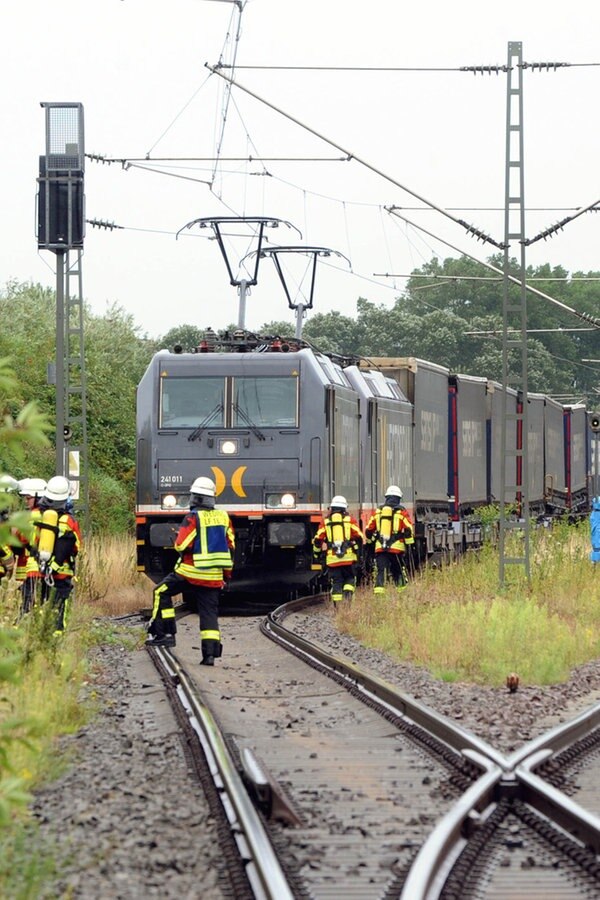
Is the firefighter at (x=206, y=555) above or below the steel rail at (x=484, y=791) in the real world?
above

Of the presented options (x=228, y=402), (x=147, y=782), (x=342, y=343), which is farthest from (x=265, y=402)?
(x=342, y=343)

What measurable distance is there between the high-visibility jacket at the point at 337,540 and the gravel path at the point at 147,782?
5.71m

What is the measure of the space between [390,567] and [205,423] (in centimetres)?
353

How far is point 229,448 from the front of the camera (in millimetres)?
22141

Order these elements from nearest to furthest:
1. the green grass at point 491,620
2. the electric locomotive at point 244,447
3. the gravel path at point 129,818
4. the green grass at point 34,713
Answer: the green grass at point 34,713
the gravel path at point 129,818
the green grass at point 491,620
the electric locomotive at point 244,447

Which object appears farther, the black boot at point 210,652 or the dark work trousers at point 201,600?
the black boot at point 210,652

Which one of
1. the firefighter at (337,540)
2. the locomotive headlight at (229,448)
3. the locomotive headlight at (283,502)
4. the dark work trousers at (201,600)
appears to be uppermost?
the locomotive headlight at (229,448)

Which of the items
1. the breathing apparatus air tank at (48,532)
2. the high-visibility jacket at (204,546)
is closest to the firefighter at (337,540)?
the high-visibility jacket at (204,546)

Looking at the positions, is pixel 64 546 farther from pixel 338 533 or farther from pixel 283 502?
pixel 283 502

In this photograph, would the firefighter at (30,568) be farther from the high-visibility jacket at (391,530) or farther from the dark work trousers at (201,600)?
the high-visibility jacket at (391,530)

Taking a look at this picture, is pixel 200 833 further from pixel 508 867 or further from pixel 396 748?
pixel 396 748

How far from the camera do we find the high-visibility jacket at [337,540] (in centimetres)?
2125

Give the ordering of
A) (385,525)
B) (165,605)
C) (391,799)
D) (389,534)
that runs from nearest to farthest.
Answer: (391,799), (165,605), (389,534), (385,525)

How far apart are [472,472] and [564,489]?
1170 centimetres
